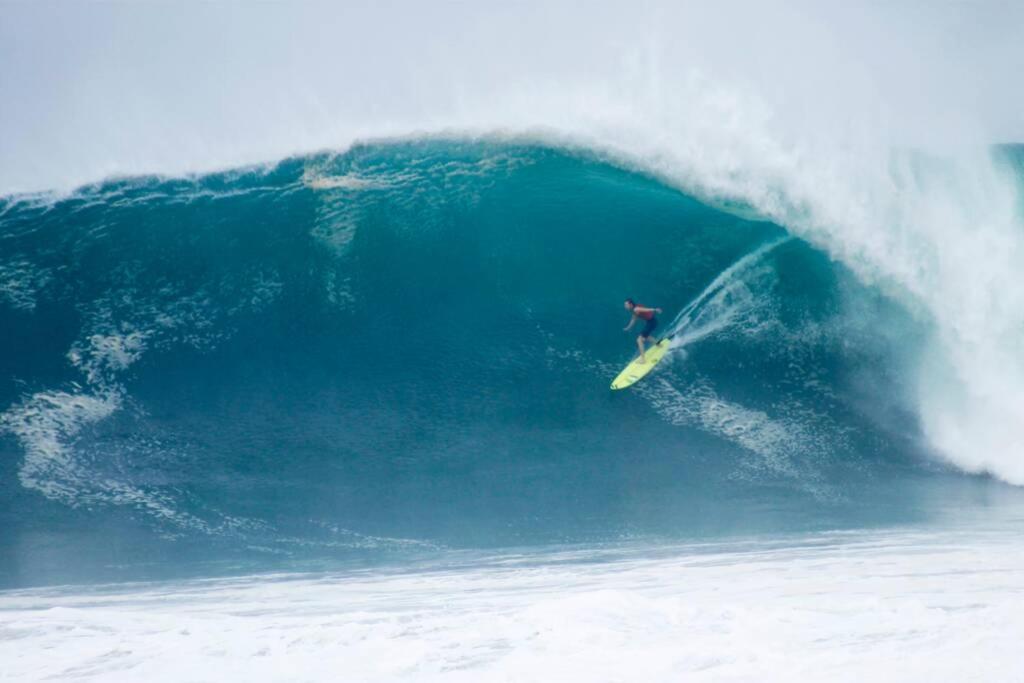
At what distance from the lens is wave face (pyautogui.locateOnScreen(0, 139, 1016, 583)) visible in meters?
8.58

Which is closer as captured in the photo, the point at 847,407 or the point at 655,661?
the point at 655,661

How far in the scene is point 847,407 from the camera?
9.75 metres

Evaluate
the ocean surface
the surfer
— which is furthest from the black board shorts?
the ocean surface

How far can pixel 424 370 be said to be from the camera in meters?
9.99

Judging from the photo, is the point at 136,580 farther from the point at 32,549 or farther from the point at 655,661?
the point at 655,661

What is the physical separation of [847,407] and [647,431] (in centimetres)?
247

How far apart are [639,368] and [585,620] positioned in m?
4.49

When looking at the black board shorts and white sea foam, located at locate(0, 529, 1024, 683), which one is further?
the black board shorts

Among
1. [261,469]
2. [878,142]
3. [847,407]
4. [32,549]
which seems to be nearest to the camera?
[32,549]

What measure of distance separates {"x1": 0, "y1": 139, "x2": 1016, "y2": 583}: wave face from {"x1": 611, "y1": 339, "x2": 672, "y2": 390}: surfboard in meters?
0.13

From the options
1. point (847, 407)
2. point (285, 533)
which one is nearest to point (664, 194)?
point (847, 407)

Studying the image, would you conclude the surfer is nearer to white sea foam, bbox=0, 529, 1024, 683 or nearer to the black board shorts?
the black board shorts

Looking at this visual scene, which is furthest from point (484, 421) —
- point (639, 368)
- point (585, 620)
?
point (585, 620)

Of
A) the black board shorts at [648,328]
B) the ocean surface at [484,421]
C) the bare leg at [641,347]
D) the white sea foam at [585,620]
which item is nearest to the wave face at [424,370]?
the ocean surface at [484,421]
